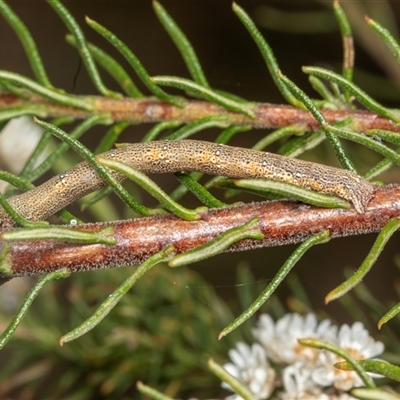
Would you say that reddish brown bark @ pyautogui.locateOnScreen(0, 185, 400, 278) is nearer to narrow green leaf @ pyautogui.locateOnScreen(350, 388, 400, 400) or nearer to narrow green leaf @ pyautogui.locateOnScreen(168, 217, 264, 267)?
narrow green leaf @ pyautogui.locateOnScreen(168, 217, 264, 267)

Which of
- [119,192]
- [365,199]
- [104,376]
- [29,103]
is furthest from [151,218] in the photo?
[104,376]

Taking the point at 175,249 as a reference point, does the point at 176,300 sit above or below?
below

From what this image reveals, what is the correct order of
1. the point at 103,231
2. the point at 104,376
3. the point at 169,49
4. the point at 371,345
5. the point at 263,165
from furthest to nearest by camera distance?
the point at 169,49 < the point at 104,376 < the point at 371,345 < the point at 263,165 < the point at 103,231

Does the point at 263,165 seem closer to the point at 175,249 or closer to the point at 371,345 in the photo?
the point at 175,249

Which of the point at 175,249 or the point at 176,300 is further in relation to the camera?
the point at 176,300

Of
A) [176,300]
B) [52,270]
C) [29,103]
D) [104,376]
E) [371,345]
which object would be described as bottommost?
[104,376]

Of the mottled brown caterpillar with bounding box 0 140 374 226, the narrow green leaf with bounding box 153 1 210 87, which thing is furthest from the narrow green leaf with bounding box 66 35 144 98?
the mottled brown caterpillar with bounding box 0 140 374 226

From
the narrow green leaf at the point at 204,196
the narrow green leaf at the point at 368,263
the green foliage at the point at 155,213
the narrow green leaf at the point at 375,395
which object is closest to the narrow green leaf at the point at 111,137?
the green foliage at the point at 155,213
